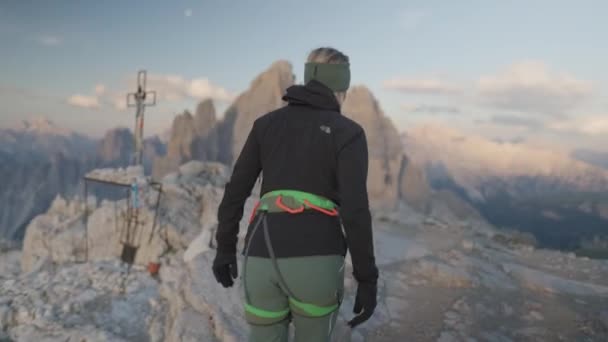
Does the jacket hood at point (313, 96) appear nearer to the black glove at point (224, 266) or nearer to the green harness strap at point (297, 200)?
the green harness strap at point (297, 200)

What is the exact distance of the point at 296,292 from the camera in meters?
2.86

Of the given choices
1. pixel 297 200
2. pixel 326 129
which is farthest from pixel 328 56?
pixel 297 200

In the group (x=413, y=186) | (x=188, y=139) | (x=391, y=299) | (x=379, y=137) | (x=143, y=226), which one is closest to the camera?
(x=391, y=299)

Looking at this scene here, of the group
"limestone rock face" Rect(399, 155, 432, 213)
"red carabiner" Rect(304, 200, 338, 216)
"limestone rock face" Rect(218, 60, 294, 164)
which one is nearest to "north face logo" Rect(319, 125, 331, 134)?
"red carabiner" Rect(304, 200, 338, 216)

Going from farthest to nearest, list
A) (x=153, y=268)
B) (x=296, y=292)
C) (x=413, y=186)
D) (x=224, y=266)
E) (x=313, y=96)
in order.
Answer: (x=413, y=186)
(x=153, y=268)
(x=224, y=266)
(x=313, y=96)
(x=296, y=292)

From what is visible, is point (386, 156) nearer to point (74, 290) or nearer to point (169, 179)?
point (169, 179)

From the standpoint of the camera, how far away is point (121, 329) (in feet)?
28.0

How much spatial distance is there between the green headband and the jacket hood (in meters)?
0.05

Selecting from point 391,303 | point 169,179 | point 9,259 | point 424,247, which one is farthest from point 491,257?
point 9,259

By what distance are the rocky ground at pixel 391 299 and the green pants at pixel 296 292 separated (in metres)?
3.88

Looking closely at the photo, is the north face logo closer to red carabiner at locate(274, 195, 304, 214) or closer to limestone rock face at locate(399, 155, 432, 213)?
red carabiner at locate(274, 195, 304, 214)

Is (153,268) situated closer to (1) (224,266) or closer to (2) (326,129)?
(1) (224,266)

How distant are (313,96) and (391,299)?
6867 mm

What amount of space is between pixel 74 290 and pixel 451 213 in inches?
4796
